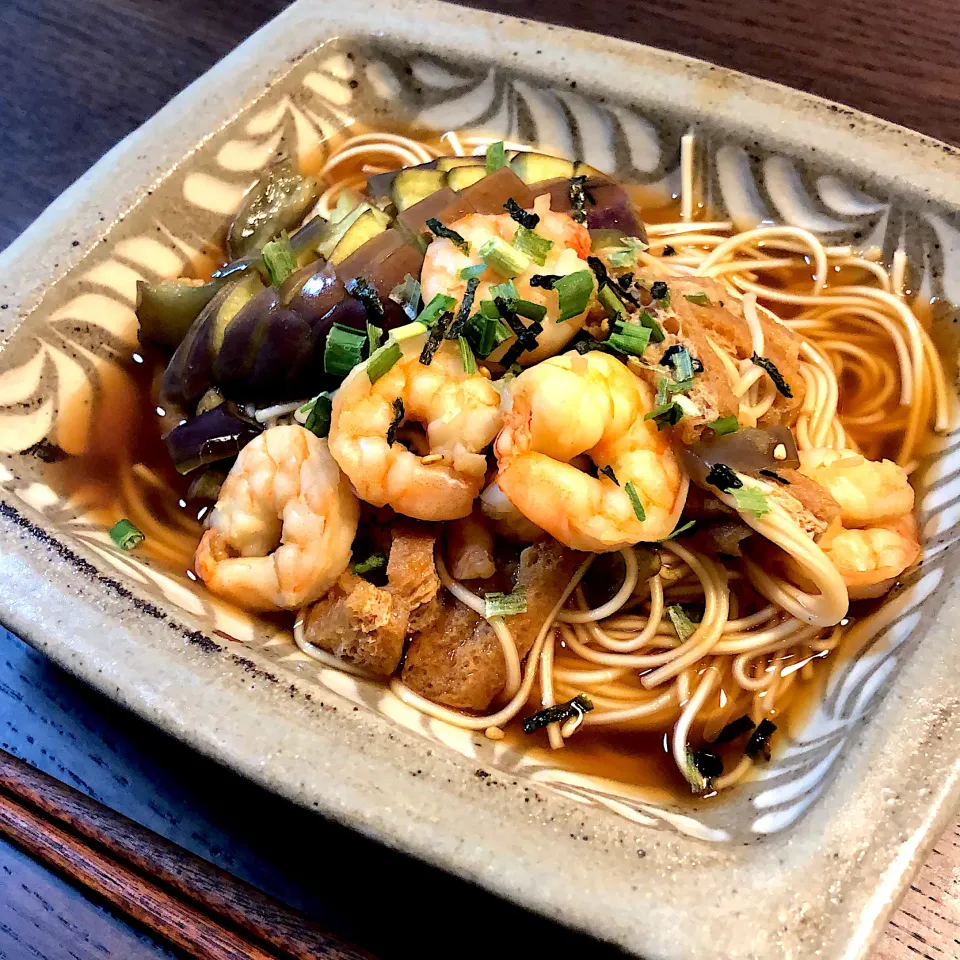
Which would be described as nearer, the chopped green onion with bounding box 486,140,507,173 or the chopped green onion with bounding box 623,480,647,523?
the chopped green onion with bounding box 623,480,647,523

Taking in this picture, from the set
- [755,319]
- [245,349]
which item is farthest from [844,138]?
[245,349]

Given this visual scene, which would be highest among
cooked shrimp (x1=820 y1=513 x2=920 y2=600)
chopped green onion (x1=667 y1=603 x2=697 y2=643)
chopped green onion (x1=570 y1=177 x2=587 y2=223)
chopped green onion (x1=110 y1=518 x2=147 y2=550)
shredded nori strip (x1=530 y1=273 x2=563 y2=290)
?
chopped green onion (x1=570 y1=177 x2=587 y2=223)

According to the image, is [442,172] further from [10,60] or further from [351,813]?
[10,60]

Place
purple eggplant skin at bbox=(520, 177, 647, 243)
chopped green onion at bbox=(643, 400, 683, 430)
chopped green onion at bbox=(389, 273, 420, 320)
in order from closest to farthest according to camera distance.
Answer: chopped green onion at bbox=(643, 400, 683, 430) < chopped green onion at bbox=(389, 273, 420, 320) < purple eggplant skin at bbox=(520, 177, 647, 243)

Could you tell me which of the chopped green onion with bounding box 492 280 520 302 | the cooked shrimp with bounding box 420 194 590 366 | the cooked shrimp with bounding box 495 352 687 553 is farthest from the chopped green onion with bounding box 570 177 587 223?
the cooked shrimp with bounding box 495 352 687 553

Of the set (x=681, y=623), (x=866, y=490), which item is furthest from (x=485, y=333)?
(x=866, y=490)

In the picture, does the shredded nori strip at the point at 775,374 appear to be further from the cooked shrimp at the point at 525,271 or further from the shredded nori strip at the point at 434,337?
the shredded nori strip at the point at 434,337

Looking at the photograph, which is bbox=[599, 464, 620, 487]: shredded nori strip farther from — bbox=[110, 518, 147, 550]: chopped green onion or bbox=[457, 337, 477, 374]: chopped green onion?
bbox=[110, 518, 147, 550]: chopped green onion
